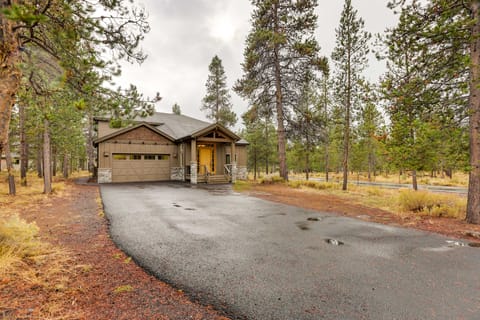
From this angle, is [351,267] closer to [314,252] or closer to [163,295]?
[314,252]

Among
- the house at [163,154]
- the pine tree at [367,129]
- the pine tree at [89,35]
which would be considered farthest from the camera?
the house at [163,154]

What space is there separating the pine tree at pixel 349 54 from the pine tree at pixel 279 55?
1727mm

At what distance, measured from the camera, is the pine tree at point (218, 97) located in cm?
3066

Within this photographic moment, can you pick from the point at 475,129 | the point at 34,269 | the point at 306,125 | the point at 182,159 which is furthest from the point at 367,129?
the point at 34,269

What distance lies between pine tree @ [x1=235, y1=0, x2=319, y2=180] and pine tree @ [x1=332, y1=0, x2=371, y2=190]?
1727 mm

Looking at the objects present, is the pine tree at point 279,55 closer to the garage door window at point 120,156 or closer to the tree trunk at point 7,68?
the garage door window at point 120,156

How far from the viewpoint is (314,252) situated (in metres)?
4.05

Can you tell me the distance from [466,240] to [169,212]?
7.74 metres

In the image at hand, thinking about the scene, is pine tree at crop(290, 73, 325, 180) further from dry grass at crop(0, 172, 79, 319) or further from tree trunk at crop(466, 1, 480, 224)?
dry grass at crop(0, 172, 79, 319)

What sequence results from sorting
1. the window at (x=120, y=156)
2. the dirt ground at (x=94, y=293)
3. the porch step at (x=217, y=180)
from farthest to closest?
the porch step at (x=217, y=180)
the window at (x=120, y=156)
the dirt ground at (x=94, y=293)

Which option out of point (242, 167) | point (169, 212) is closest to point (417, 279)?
point (169, 212)

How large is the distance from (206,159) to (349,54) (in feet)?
43.7

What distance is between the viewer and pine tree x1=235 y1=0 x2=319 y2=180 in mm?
14281

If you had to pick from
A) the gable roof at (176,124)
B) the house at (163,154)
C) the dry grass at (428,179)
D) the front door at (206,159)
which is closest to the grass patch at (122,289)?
the house at (163,154)
